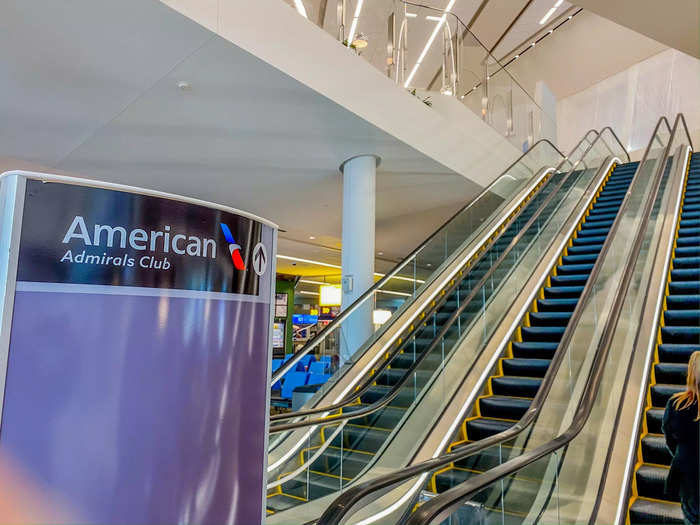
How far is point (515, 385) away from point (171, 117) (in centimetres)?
473

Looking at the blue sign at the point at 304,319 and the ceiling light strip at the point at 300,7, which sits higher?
the ceiling light strip at the point at 300,7

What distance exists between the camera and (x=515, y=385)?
5414 mm

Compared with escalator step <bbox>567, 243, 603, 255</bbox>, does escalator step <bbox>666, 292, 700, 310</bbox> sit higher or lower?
lower

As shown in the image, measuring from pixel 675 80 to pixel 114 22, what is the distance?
16.8m

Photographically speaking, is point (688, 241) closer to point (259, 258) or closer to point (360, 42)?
point (360, 42)

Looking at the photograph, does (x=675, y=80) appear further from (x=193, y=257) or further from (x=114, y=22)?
(x=193, y=257)

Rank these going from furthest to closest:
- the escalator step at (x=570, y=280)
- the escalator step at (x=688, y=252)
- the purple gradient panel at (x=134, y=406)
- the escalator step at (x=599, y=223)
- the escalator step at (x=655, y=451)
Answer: the escalator step at (x=599, y=223) < the escalator step at (x=570, y=280) < the escalator step at (x=688, y=252) < the escalator step at (x=655, y=451) < the purple gradient panel at (x=134, y=406)

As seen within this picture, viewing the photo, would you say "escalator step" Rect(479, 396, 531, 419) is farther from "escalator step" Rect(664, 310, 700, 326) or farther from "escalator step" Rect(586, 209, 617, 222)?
"escalator step" Rect(586, 209, 617, 222)

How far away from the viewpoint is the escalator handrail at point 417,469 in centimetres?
229

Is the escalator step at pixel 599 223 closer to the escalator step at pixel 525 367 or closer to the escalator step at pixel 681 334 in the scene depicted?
the escalator step at pixel 681 334

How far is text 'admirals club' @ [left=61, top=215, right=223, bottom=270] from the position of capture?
112 centimetres

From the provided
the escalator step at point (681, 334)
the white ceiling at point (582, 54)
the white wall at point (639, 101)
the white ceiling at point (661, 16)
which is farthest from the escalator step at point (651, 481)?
the white ceiling at point (582, 54)

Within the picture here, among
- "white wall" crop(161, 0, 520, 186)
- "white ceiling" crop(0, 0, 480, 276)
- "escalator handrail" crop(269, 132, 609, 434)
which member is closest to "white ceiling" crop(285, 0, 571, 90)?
"white wall" crop(161, 0, 520, 186)

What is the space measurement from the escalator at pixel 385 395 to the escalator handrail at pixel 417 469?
1635 millimetres
